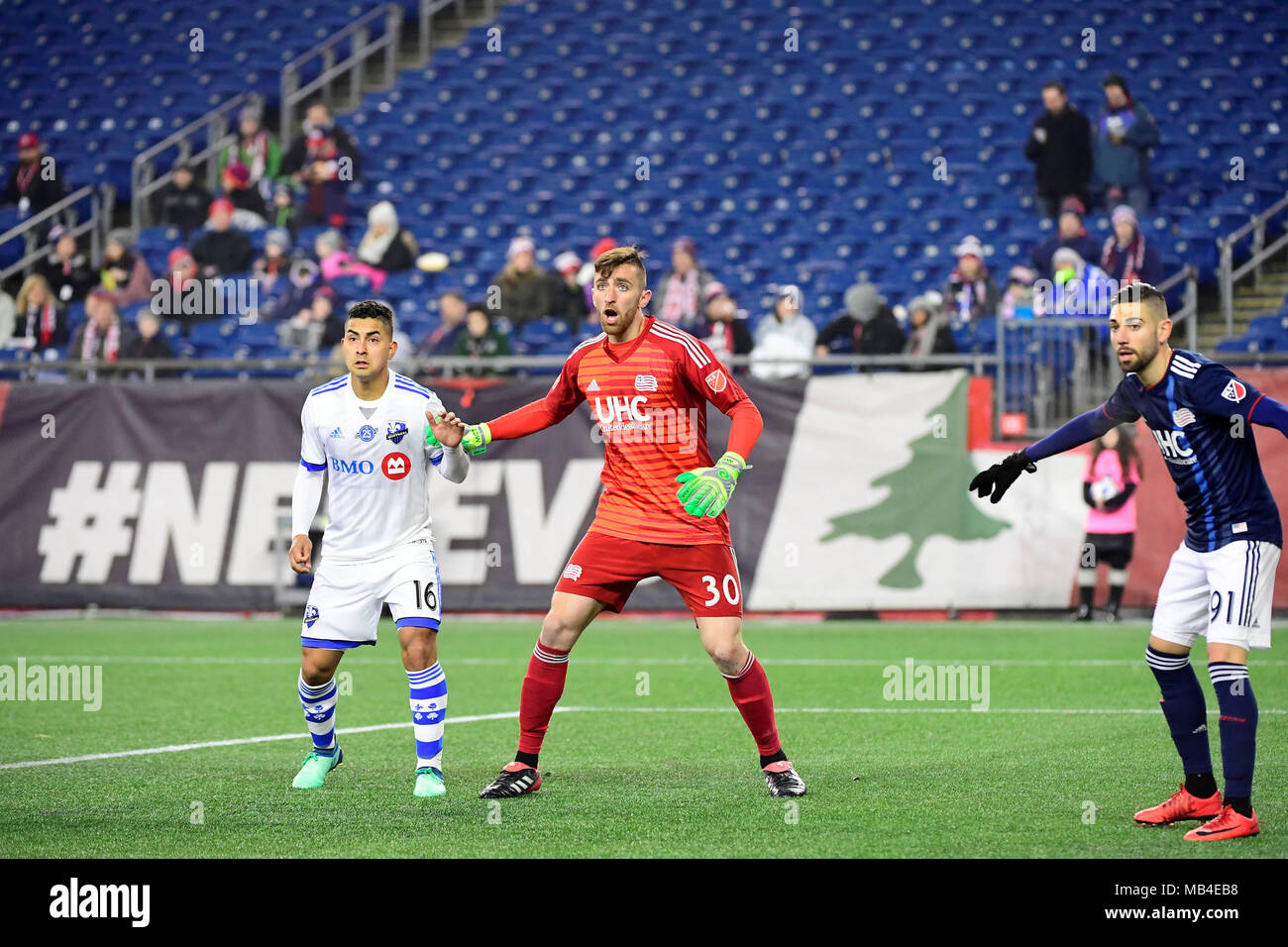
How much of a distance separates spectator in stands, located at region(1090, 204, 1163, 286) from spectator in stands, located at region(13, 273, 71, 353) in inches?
498

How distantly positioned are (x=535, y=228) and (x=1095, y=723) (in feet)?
47.2

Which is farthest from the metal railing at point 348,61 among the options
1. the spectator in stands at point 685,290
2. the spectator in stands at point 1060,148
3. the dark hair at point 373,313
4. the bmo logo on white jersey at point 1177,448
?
the bmo logo on white jersey at point 1177,448

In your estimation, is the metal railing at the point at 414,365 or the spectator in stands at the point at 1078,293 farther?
the spectator in stands at the point at 1078,293

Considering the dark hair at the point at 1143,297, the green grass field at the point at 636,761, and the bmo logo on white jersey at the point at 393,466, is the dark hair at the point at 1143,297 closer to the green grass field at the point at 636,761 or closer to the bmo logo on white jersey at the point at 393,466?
the green grass field at the point at 636,761

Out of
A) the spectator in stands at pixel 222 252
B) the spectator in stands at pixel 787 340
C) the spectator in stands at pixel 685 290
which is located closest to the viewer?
the spectator in stands at pixel 787 340

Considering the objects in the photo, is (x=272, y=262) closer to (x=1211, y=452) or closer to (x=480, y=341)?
(x=480, y=341)

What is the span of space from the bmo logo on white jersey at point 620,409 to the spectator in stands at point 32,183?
1810 centimetres

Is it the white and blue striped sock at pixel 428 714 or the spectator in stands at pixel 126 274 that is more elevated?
the spectator in stands at pixel 126 274

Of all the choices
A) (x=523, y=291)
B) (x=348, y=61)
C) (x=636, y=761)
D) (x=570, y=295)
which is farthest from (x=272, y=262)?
(x=636, y=761)

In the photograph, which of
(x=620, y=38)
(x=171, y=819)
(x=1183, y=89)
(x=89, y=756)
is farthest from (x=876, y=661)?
(x=620, y=38)

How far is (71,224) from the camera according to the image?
903 inches

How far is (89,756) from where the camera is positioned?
315 inches

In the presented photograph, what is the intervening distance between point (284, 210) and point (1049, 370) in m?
10.7

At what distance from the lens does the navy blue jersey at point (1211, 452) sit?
6156mm
